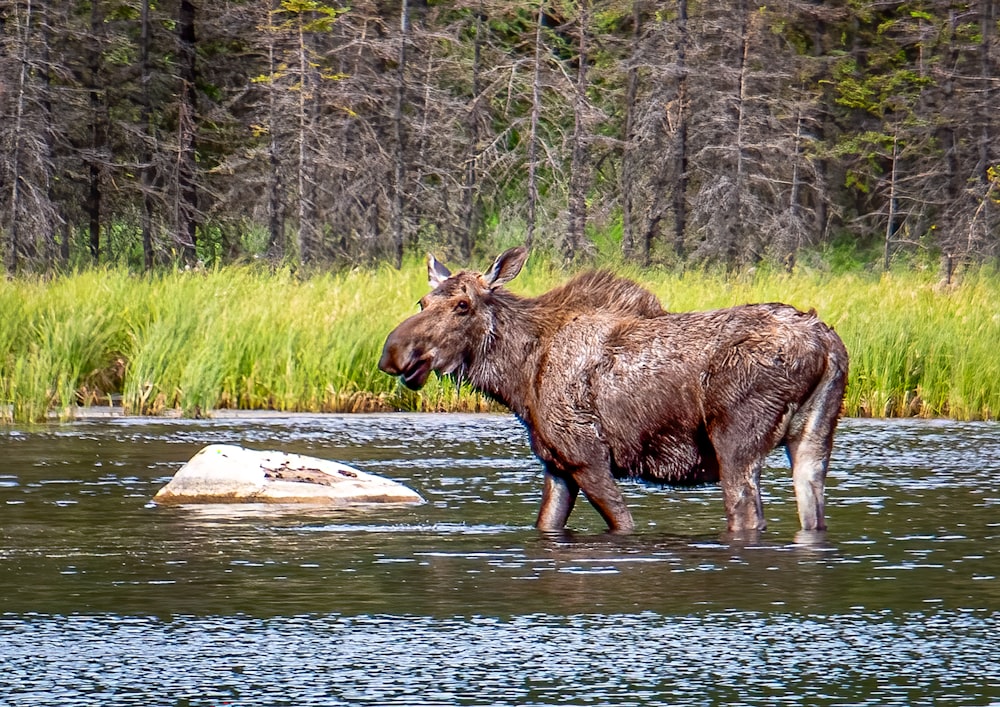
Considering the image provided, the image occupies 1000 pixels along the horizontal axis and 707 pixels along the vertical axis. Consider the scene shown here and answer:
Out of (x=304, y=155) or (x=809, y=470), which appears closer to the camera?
(x=809, y=470)

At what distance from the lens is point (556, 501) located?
1050 centimetres

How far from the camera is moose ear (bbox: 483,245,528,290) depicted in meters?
10.6

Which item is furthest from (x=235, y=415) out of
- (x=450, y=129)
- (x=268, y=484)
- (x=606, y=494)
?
(x=450, y=129)

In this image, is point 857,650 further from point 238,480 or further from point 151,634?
point 238,480

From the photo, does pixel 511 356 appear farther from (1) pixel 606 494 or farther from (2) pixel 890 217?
(2) pixel 890 217

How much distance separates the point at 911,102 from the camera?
4078 cm

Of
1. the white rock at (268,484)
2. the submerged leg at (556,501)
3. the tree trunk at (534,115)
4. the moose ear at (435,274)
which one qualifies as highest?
the tree trunk at (534,115)

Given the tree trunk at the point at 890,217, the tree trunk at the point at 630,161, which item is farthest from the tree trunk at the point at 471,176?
the tree trunk at the point at 890,217

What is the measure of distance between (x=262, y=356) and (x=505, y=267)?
778cm

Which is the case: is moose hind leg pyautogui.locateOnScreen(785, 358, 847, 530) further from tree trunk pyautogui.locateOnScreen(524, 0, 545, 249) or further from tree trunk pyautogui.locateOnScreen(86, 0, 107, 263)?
tree trunk pyautogui.locateOnScreen(86, 0, 107, 263)

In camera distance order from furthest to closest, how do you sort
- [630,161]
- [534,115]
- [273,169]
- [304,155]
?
[630,161], [273,169], [304,155], [534,115]

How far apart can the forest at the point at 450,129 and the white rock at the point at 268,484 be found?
55.9 feet

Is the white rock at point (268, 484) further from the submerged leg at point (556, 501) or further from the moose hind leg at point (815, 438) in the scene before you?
the moose hind leg at point (815, 438)

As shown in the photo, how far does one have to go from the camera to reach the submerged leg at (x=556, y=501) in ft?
34.4
